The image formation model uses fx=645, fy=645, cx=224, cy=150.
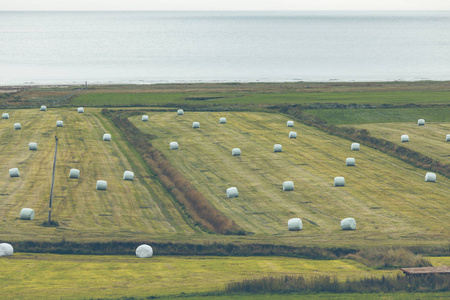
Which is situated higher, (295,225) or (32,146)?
(32,146)

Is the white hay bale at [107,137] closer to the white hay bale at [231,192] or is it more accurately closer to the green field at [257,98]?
the white hay bale at [231,192]

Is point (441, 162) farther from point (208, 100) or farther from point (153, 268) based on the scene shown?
point (208, 100)

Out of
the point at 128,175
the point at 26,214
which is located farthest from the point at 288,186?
the point at 26,214

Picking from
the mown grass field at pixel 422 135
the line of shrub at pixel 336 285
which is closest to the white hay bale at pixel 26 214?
the line of shrub at pixel 336 285

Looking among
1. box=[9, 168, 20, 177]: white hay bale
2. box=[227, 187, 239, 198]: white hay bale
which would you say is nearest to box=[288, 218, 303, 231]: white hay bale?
box=[227, 187, 239, 198]: white hay bale

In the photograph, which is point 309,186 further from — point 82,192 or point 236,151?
point 82,192

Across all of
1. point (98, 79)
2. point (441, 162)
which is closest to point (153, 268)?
point (441, 162)
